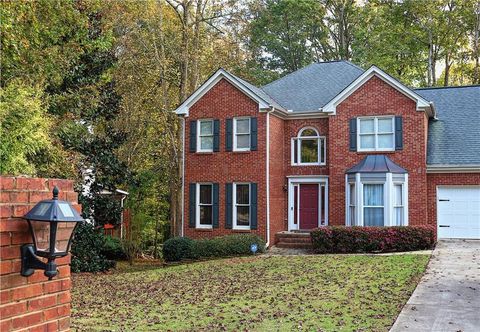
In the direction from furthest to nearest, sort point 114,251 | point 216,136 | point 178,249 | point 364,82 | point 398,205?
1. point 114,251
2. point 216,136
3. point 364,82
4. point 398,205
5. point 178,249

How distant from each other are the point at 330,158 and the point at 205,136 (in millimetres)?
5364

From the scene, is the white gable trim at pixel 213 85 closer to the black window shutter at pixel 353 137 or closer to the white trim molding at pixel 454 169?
the black window shutter at pixel 353 137

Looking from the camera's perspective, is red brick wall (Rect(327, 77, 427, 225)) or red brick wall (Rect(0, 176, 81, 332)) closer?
red brick wall (Rect(0, 176, 81, 332))

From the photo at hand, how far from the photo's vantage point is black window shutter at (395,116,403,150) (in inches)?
717

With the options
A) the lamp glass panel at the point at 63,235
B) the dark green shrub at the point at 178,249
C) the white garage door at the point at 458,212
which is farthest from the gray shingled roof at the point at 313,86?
the lamp glass panel at the point at 63,235

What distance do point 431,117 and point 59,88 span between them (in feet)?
49.5

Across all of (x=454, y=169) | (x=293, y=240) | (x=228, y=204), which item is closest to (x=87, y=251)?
Result: (x=228, y=204)

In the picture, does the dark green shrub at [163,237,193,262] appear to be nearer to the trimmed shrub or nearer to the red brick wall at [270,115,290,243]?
the red brick wall at [270,115,290,243]

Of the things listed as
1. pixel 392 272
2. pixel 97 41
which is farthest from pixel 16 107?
pixel 392 272

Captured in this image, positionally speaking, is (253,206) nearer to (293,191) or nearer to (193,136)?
(293,191)

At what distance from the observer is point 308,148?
20.4 metres

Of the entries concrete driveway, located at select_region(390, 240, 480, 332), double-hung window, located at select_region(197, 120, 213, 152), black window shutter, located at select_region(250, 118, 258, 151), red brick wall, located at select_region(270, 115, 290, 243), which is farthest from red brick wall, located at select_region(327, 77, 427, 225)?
double-hung window, located at select_region(197, 120, 213, 152)

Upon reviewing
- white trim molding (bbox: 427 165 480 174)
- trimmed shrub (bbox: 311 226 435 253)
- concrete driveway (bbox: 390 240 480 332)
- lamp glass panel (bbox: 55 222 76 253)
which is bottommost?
concrete driveway (bbox: 390 240 480 332)

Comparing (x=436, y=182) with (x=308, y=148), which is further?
(x=308, y=148)
